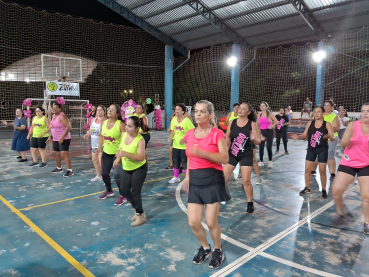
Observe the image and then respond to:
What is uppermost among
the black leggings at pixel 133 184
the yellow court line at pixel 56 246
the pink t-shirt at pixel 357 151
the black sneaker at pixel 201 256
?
the pink t-shirt at pixel 357 151

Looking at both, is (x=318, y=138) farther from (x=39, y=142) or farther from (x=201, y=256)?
(x=39, y=142)

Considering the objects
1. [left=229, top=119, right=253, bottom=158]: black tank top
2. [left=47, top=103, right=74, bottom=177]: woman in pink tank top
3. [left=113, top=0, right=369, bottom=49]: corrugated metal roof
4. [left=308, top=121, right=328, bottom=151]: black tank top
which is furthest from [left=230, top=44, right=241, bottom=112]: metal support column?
[left=229, top=119, right=253, bottom=158]: black tank top

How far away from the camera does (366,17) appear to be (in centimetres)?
1420

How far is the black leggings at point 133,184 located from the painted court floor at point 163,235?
1.12 ft

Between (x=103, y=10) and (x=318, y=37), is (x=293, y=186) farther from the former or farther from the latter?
(x=103, y=10)

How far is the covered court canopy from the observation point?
14.5 metres

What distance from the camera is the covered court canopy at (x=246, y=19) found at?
47.6 feet

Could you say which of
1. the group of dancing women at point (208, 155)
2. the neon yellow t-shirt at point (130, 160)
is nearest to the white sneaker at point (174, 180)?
the group of dancing women at point (208, 155)

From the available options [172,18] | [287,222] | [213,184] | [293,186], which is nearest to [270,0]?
[172,18]

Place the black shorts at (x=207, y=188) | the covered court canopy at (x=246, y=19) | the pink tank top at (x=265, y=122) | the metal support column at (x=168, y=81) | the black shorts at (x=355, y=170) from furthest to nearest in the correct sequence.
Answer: the metal support column at (x=168, y=81) < the covered court canopy at (x=246, y=19) < the pink tank top at (x=265, y=122) < the black shorts at (x=355, y=170) < the black shorts at (x=207, y=188)

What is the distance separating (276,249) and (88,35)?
23.0 metres

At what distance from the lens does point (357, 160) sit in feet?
11.1

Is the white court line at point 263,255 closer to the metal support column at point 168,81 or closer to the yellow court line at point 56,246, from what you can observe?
the yellow court line at point 56,246

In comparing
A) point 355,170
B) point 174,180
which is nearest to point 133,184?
point 174,180
